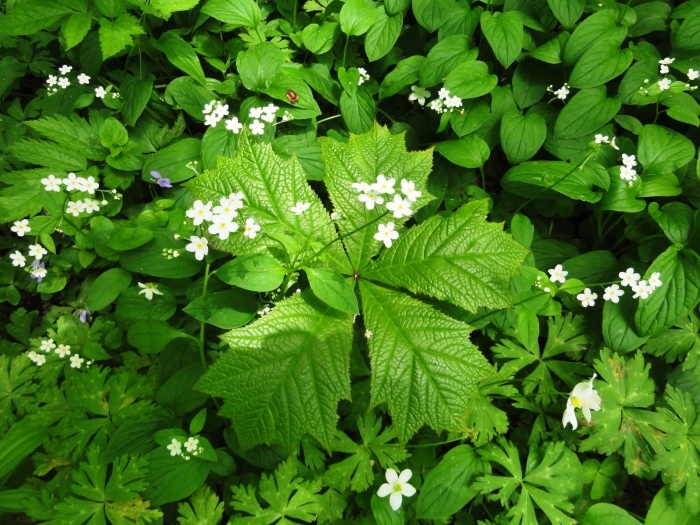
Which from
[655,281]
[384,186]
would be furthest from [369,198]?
[655,281]

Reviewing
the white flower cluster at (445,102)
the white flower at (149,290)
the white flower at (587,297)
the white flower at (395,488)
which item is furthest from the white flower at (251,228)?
the white flower at (587,297)

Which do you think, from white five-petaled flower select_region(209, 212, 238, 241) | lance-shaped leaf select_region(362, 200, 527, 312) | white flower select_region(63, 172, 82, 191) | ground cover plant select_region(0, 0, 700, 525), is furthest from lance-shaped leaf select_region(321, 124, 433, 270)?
white flower select_region(63, 172, 82, 191)

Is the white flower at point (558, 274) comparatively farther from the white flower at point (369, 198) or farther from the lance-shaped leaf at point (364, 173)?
the white flower at point (369, 198)

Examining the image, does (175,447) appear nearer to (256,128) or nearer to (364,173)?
(364,173)

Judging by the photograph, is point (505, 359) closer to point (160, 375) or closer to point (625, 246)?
point (625, 246)

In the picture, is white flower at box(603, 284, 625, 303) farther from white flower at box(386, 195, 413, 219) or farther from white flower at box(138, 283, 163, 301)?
white flower at box(138, 283, 163, 301)

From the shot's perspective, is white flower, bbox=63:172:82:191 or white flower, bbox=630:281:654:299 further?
white flower, bbox=63:172:82:191

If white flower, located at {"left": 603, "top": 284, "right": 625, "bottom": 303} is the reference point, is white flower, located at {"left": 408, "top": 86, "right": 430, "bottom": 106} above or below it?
above
